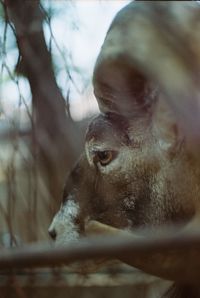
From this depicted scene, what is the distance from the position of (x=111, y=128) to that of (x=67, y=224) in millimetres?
177

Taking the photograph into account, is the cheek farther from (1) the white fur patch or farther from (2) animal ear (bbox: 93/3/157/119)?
(2) animal ear (bbox: 93/3/157/119)

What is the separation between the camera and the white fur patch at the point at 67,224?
1101 mm

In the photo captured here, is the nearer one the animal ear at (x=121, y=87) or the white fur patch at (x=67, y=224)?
the animal ear at (x=121, y=87)

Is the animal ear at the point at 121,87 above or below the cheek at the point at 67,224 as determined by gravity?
above

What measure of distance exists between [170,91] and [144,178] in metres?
0.19

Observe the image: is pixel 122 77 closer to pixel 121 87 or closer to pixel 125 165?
pixel 121 87

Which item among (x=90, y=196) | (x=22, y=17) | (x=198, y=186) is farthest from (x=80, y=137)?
(x=198, y=186)

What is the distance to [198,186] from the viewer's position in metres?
1.00

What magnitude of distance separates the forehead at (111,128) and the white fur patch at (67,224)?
0.39 feet

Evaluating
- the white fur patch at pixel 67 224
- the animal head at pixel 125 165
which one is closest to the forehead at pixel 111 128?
the animal head at pixel 125 165

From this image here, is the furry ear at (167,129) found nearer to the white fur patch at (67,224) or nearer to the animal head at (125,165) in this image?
the animal head at (125,165)

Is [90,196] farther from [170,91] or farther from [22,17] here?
[22,17]

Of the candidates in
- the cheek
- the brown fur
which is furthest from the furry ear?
the cheek

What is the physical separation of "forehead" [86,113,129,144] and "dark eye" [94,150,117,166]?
0.02 meters
